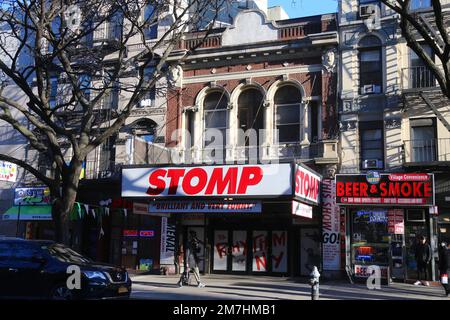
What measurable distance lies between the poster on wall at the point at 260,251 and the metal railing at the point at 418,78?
857cm

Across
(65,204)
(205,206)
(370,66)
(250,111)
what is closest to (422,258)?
(205,206)

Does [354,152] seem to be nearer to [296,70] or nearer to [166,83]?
[296,70]

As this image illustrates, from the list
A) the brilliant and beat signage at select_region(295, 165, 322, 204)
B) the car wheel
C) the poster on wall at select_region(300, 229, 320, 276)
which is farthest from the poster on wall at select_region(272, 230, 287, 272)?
the car wheel

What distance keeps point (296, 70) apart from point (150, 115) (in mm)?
7327

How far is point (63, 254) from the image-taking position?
11.5 m

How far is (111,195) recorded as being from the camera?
24.0m

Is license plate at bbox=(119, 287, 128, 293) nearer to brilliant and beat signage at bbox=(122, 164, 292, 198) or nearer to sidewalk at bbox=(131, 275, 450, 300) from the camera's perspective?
sidewalk at bbox=(131, 275, 450, 300)

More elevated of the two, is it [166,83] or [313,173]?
[166,83]

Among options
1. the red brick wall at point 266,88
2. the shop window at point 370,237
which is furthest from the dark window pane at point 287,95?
the shop window at point 370,237

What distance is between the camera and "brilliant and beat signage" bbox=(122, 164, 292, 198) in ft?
55.8

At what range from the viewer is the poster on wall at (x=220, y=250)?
73.3 feet

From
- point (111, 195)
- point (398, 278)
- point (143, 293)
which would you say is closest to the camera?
point (143, 293)

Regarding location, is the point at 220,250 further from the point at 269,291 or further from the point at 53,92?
the point at 53,92
